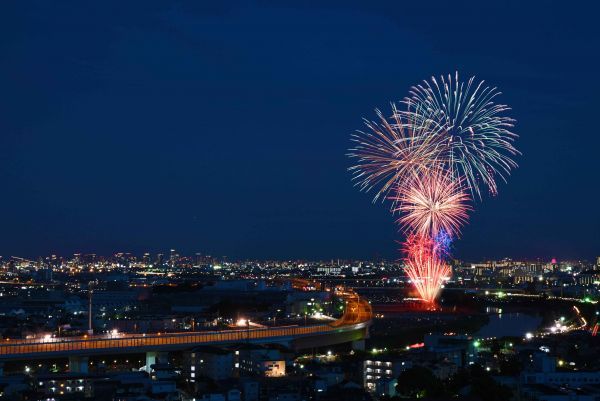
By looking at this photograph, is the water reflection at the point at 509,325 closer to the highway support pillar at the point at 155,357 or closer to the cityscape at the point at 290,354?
the cityscape at the point at 290,354

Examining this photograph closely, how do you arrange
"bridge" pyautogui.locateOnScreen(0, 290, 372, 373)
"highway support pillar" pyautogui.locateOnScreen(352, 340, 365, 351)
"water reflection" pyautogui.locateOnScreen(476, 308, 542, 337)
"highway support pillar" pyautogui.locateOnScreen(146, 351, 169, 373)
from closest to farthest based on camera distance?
"bridge" pyautogui.locateOnScreen(0, 290, 372, 373), "highway support pillar" pyautogui.locateOnScreen(146, 351, 169, 373), "highway support pillar" pyautogui.locateOnScreen(352, 340, 365, 351), "water reflection" pyautogui.locateOnScreen(476, 308, 542, 337)

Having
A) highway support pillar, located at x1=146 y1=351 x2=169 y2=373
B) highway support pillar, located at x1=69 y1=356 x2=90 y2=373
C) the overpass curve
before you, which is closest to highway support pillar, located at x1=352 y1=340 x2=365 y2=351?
the overpass curve

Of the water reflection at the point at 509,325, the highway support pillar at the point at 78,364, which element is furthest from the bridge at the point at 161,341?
the water reflection at the point at 509,325

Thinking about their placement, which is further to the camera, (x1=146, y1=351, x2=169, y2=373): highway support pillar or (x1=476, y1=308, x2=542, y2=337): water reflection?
(x1=476, y1=308, x2=542, y2=337): water reflection

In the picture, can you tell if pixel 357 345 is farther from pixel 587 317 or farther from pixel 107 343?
pixel 587 317

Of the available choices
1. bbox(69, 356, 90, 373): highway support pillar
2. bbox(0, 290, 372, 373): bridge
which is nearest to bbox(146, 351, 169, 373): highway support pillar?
bbox(0, 290, 372, 373): bridge

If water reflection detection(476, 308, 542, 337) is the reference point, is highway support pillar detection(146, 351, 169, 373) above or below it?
above

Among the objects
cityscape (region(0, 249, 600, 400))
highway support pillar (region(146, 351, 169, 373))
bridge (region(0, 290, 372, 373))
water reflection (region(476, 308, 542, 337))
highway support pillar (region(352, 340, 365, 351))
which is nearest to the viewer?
cityscape (region(0, 249, 600, 400))

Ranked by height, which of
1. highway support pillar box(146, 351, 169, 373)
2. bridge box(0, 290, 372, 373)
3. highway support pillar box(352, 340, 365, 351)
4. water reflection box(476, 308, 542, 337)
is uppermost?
bridge box(0, 290, 372, 373)

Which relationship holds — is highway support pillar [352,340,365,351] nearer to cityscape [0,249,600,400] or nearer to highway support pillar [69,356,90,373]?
cityscape [0,249,600,400]
